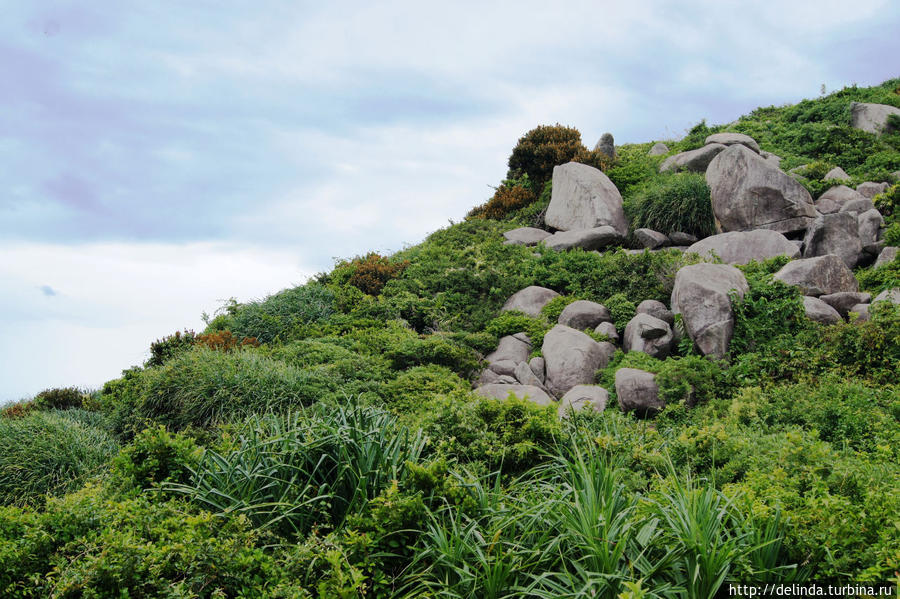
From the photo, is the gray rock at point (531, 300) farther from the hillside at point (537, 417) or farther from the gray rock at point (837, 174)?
the gray rock at point (837, 174)

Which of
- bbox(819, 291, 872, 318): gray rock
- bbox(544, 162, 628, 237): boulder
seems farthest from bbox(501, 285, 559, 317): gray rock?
bbox(819, 291, 872, 318): gray rock

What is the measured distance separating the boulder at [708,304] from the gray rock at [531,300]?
2913 millimetres

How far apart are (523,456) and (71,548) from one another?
3222mm

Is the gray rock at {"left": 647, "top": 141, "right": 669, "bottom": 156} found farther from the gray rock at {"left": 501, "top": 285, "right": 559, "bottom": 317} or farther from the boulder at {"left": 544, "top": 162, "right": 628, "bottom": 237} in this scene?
the gray rock at {"left": 501, "top": 285, "right": 559, "bottom": 317}

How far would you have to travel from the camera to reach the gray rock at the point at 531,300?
12.0 meters

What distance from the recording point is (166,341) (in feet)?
37.6

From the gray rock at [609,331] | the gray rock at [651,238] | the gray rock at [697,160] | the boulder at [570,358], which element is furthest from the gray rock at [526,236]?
the boulder at [570,358]

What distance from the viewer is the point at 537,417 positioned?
5.23m

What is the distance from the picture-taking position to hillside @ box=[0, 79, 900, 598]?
344 centimetres

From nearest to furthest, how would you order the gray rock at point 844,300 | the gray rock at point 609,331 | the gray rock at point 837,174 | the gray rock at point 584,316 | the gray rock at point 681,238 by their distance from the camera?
the gray rock at point 844,300
the gray rock at point 609,331
the gray rock at point 584,316
the gray rock at point 681,238
the gray rock at point 837,174

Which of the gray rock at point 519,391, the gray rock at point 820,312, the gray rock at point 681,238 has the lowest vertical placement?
the gray rock at point 519,391

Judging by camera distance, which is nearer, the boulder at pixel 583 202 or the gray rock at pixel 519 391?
the gray rock at pixel 519 391

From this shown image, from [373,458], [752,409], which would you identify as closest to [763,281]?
[752,409]

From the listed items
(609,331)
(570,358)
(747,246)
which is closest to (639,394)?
(570,358)
